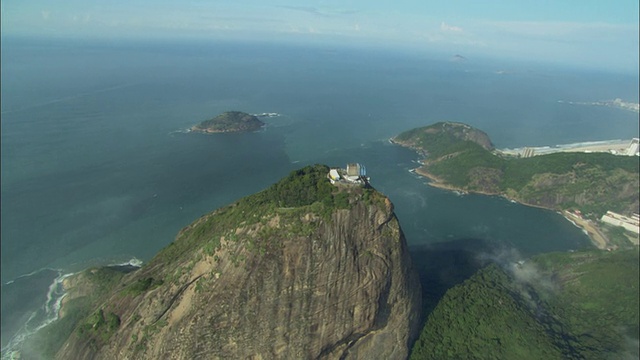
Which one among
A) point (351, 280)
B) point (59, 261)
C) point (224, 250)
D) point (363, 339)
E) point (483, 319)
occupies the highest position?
point (224, 250)

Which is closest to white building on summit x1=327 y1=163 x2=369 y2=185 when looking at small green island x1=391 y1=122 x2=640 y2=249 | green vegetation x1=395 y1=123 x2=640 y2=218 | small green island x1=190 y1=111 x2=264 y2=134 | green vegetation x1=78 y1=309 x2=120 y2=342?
green vegetation x1=78 y1=309 x2=120 y2=342

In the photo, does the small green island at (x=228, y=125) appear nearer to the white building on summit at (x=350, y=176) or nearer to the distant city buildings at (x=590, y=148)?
the distant city buildings at (x=590, y=148)

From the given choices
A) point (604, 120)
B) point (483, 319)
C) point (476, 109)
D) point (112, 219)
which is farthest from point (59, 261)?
point (604, 120)

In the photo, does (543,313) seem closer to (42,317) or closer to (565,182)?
(565,182)

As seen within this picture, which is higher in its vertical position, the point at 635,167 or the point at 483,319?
the point at 635,167

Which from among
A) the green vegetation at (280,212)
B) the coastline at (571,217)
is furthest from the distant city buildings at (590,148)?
the green vegetation at (280,212)

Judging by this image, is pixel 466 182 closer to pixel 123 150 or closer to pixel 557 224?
pixel 557 224
